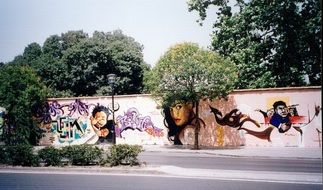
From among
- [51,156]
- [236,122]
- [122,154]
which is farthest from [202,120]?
[51,156]

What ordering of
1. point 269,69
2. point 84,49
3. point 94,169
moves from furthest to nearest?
point 84,49 < point 269,69 < point 94,169

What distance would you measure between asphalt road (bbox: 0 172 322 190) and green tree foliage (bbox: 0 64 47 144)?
47.2 feet

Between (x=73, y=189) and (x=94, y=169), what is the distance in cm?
299

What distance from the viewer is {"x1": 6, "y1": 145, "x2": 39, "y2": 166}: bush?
48.5 feet

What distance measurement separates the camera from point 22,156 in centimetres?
1495

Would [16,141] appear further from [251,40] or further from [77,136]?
[251,40]

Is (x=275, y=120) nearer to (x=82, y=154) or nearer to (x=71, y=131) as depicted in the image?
(x=82, y=154)

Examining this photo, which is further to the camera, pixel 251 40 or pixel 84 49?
pixel 84 49

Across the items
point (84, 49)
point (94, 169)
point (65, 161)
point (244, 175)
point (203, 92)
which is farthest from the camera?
point (84, 49)

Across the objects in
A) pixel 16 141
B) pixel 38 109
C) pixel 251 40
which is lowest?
pixel 16 141

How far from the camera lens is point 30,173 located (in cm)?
1360

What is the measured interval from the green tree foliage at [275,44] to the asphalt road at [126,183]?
1679 cm

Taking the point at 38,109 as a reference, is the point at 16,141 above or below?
below

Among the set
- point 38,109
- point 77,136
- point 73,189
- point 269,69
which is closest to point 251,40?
point 269,69
